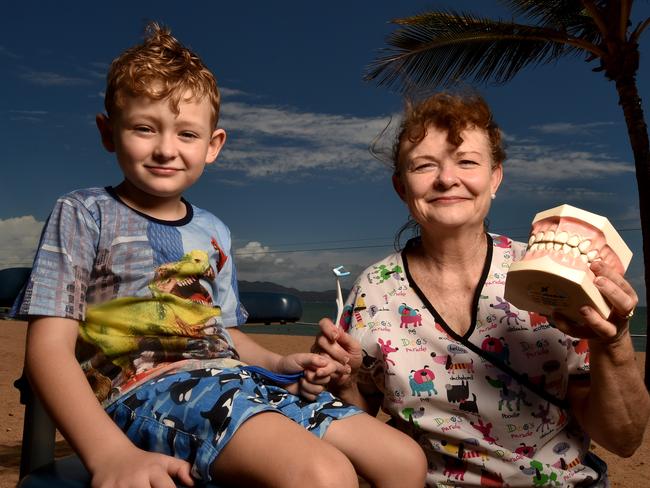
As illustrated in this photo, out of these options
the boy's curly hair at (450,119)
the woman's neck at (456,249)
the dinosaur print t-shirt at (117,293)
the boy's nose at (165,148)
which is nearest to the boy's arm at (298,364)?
the dinosaur print t-shirt at (117,293)

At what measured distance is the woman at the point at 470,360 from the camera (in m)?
2.30

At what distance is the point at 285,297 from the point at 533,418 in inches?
45.6

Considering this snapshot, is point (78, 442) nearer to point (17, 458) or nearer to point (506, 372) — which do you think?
point (506, 372)

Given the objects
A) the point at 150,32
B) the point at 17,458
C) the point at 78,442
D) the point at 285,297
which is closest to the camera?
the point at 78,442

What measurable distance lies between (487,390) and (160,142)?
3.94 ft

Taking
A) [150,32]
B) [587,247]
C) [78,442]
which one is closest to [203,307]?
[78,442]

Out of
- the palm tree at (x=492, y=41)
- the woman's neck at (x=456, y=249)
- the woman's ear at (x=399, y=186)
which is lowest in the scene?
the woman's neck at (x=456, y=249)

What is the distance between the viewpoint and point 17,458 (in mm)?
5316

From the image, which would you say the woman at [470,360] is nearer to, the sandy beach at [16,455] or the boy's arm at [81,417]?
the boy's arm at [81,417]

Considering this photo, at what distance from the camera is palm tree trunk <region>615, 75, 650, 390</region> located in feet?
29.7

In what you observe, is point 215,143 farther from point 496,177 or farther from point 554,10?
point 554,10

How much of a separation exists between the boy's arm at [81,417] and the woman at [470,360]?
2.57 ft

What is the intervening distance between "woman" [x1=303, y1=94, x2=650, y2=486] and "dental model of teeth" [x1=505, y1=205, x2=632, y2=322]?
37 cm

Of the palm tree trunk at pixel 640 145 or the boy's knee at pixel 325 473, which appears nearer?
the boy's knee at pixel 325 473
